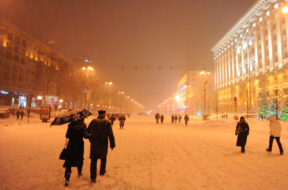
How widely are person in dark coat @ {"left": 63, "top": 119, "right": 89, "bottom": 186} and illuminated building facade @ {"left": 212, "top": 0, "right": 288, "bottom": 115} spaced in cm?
3327

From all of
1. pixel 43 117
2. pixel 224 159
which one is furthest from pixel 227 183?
pixel 43 117

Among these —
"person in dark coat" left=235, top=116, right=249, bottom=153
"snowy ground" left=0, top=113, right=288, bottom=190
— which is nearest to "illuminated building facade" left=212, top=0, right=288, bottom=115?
"person in dark coat" left=235, top=116, right=249, bottom=153

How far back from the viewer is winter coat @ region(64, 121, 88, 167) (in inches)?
199

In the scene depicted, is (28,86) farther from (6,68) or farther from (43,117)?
(43,117)

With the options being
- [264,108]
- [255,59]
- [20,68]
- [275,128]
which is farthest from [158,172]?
[255,59]

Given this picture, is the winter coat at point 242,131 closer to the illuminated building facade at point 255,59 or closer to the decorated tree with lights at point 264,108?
the illuminated building facade at point 255,59

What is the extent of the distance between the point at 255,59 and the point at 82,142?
76581 mm

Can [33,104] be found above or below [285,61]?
below

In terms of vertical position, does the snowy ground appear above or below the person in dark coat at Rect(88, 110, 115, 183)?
below

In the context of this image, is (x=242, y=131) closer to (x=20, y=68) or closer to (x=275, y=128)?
(x=275, y=128)

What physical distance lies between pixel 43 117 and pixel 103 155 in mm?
28341

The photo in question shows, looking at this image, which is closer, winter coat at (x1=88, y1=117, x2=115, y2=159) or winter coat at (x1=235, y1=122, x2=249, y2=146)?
winter coat at (x1=88, y1=117, x2=115, y2=159)

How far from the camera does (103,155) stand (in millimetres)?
5359

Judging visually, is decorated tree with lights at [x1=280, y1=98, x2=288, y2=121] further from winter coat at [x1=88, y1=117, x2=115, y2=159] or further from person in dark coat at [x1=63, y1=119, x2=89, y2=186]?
person in dark coat at [x1=63, y1=119, x2=89, y2=186]
